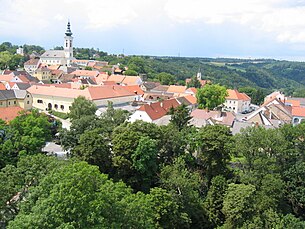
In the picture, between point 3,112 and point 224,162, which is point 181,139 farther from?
point 3,112

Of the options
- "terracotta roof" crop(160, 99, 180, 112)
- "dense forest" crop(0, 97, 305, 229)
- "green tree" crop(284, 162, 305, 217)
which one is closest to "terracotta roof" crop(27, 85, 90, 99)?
"terracotta roof" crop(160, 99, 180, 112)

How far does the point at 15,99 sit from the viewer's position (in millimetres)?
50906

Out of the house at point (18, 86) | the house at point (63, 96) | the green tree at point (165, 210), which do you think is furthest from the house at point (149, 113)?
the house at point (18, 86)

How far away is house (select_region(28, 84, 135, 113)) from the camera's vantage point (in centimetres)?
5638

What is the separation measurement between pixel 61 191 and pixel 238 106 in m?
61.9

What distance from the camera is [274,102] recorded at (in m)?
60.6

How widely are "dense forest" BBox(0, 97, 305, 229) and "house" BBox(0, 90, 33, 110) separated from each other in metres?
17.1

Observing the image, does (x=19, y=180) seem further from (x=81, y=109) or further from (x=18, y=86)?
(x=18, y=86)

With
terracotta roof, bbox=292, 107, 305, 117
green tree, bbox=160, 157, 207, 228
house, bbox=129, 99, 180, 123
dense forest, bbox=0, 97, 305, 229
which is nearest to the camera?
dense forest, bbox=0, 97, 305, 229

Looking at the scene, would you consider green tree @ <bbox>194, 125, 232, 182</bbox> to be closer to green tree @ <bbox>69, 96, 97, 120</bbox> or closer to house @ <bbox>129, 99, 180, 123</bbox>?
green tree @ <bbox>69, 96, 97, 120</bbox>

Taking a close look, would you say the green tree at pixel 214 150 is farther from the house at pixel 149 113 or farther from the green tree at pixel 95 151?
the house at pixel 149 113

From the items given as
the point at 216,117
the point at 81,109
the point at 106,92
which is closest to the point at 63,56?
the point at 106,92

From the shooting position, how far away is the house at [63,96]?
5638 centimetres

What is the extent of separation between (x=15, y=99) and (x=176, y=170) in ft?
108
